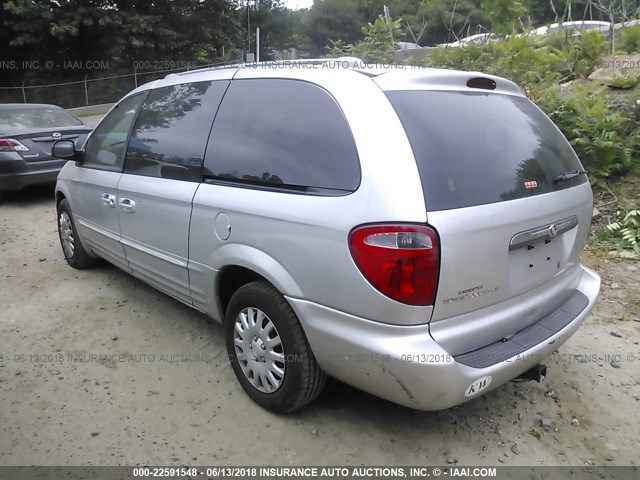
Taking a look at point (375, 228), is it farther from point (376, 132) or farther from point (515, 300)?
point (515, 300)

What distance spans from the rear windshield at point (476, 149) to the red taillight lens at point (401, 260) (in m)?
0.15

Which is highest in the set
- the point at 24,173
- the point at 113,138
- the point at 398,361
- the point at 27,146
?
the point at 113,138

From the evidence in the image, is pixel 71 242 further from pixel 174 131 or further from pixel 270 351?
pixel 270 351

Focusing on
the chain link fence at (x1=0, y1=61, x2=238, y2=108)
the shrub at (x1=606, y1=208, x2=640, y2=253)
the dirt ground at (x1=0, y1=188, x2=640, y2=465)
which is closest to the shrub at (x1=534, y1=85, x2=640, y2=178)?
the shrub at (x1=606, y1=208, x2=640, y2=253)

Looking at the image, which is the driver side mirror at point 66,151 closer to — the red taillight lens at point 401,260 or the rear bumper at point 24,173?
the rear bumper at point 24,173

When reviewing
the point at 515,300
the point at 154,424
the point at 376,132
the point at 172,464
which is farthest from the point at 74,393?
the point at 515,300

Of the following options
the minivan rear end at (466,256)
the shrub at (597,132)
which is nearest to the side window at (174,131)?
the minivan rear end at (466,256)

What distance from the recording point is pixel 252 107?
2.74 m

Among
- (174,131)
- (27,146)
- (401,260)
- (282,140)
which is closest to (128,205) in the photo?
(174,131)

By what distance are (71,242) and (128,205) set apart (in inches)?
62.3

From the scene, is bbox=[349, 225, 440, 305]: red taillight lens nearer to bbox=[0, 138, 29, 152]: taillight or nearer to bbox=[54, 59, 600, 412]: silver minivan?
bbox=[54, 59, 600, 412]: silver minivan

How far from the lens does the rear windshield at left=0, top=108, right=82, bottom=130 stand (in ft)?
23.1

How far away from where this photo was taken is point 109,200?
12.2 ft

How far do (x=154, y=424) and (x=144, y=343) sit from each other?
92cm
